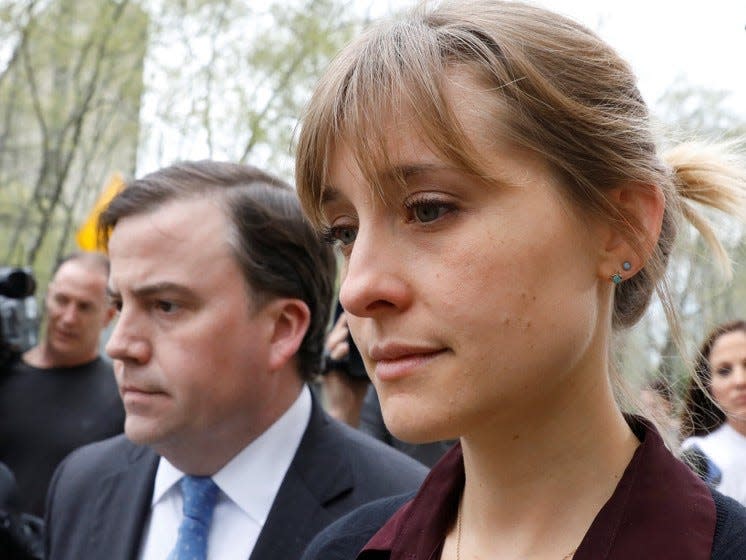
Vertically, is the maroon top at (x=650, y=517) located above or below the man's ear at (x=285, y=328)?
below

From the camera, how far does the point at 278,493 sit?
2840 mm

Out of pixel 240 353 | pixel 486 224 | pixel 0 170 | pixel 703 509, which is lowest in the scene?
pixel 703 509

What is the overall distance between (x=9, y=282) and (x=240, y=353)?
2.92m

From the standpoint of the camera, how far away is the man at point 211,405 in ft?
9.40

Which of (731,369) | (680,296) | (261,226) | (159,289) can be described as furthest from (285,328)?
(731,369)

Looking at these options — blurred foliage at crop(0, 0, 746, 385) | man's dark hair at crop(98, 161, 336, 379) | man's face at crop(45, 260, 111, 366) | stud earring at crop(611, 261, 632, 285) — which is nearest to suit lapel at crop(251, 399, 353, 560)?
man's dark hair at crop(98, 161, 336, 379)

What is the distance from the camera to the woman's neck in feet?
13.8

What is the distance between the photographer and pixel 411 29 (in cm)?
173

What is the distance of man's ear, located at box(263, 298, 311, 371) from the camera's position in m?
3.12

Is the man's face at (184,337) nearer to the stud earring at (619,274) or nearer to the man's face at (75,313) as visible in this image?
the stud earring at (619,274)

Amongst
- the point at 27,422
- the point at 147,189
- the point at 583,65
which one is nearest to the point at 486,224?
the point at 583,65

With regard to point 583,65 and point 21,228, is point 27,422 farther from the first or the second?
point 21,228

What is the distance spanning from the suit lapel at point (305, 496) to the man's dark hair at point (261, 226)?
1.15 ft

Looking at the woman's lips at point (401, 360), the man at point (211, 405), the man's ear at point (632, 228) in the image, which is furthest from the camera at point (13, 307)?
the man's ear at point (632, 228)
